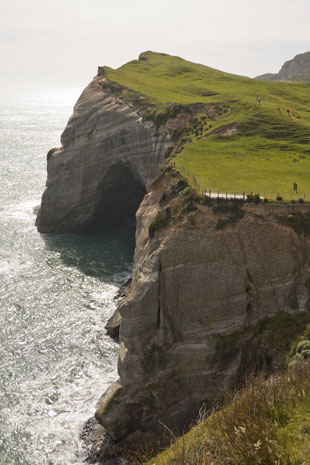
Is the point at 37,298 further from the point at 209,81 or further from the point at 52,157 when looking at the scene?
the point at 209,81

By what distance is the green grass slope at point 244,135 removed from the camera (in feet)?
155

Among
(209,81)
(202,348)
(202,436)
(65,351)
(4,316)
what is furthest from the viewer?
(209,81)

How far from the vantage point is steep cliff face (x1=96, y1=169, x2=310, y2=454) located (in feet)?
122

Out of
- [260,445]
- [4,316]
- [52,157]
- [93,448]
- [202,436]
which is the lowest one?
[93,448]

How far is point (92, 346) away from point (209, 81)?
219ft

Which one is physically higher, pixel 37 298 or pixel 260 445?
pixel 260 445

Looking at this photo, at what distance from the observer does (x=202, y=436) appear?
16.1 meters

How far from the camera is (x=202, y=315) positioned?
37.5 meters

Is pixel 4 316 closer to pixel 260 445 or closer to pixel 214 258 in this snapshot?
pixel 214 258

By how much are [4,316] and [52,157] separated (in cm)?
3900

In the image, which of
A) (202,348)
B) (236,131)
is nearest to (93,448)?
(202,348)

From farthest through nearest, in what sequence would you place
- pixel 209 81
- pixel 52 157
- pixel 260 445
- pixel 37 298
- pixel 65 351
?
1. pixel 209 81
2. pixel 52 157
3. pixel 37 298
4. pixel 65 351
5. pixel 260 445

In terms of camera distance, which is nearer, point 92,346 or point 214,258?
point 214,258

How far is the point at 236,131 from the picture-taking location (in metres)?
62.1
